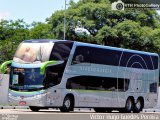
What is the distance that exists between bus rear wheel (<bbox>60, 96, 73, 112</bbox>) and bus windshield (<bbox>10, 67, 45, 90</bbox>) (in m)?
1.54

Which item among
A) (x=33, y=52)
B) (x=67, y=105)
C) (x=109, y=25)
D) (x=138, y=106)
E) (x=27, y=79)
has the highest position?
(x=109, y=25)

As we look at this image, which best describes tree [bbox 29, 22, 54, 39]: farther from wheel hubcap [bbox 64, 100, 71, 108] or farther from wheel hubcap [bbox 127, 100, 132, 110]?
wheel hubcap [bbox 64, 100, 71, 108]

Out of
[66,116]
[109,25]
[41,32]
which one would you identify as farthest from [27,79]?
[41,32]

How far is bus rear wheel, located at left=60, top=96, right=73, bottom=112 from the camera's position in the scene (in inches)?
914

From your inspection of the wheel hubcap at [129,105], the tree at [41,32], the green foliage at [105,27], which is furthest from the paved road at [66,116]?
the tree at [41,32]

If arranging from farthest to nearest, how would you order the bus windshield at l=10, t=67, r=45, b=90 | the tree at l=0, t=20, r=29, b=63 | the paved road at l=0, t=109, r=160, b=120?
the tree at l=0, t=20, r=29, b=63, the bus windshield at l=10, t=67, r=45, b=90, the paved road at l=0, t=109, r=160, b=120

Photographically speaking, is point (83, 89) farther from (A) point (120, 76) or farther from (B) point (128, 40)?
(B) point (128, 40)

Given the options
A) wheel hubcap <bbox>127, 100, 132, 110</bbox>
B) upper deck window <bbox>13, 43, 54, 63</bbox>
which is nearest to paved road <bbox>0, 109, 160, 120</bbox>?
upper deck window <bbox>13, 43, 54, 63</bbox>

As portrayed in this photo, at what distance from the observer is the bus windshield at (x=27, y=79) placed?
22453 mm

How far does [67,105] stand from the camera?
77.0ft

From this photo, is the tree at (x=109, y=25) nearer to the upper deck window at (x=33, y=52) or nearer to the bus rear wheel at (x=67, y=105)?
the bus rear wheel at (x=67, y=105)

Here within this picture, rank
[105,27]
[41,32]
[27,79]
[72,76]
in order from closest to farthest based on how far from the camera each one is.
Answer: [27,79] → [72,76] → [105,27] → [41,32]

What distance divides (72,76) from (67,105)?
53.9 inches

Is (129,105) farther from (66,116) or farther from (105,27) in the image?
(105,27)
